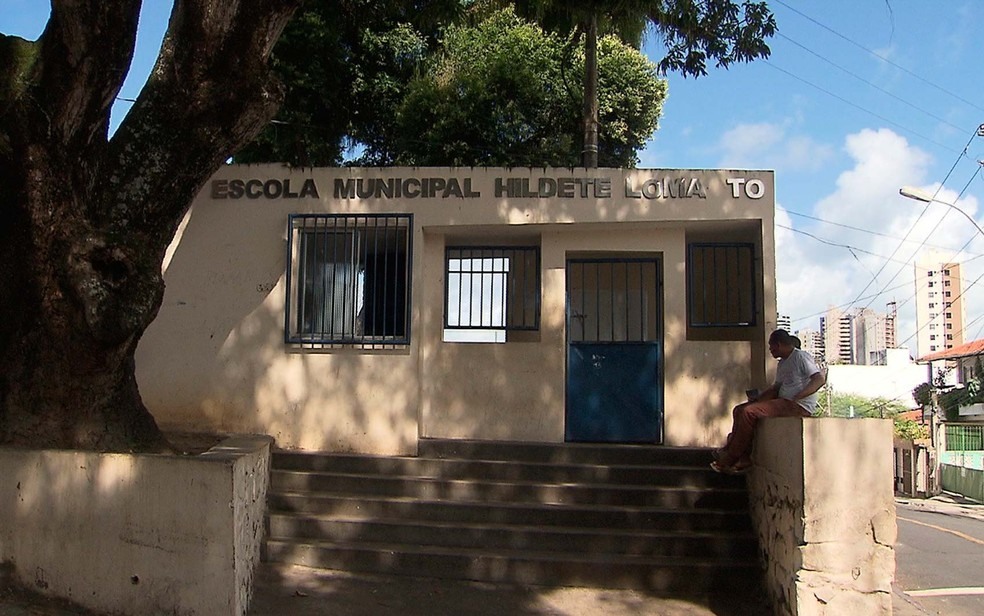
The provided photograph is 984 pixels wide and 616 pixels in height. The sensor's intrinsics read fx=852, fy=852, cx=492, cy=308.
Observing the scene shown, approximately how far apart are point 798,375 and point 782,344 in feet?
0.95

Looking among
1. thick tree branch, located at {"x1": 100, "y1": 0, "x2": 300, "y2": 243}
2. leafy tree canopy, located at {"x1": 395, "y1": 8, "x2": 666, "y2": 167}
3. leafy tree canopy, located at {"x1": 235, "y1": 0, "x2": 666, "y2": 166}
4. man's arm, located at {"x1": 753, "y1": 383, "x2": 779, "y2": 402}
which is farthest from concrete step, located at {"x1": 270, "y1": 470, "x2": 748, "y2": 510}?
leafy tree canopy, located at {"x1": 395, "y1": 8, "x2": 666, "y2": 167}

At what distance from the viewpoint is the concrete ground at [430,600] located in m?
5.89

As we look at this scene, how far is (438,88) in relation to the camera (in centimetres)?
1416

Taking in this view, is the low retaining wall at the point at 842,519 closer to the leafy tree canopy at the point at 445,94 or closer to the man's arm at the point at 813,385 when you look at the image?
the man's arm at the point at 813,385

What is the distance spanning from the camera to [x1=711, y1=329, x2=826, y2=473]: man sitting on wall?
261 inches

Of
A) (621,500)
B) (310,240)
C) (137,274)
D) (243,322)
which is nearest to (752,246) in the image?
(621,500)

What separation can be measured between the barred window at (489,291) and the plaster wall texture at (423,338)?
0.55 feet

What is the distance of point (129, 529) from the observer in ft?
18.3

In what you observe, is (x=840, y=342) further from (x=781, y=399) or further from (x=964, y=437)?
(x=781, y=399)

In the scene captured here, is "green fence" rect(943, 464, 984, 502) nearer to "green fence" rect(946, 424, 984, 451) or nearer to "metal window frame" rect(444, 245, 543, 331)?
"green fence" rect(946, 424, 984, 451)

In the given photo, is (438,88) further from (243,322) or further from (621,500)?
(621,500)

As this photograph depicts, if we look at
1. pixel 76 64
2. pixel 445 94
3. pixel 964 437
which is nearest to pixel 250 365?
pixel 76 64

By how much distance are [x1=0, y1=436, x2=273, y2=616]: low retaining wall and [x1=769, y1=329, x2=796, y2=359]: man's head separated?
4197mm

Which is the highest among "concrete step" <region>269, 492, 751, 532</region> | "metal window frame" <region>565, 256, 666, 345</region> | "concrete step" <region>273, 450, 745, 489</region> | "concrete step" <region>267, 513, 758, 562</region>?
"metal window frame" <region>565, 256, 666, 345</region>
